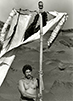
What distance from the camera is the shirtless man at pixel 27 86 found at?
261cm

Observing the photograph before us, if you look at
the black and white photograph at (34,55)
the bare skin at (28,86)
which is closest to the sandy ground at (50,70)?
the black and white photograph at (34,55)

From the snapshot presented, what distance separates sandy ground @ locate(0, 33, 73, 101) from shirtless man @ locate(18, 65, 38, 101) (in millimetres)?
2548

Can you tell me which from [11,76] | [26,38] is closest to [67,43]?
[26,38]

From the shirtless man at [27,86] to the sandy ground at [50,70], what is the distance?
8.36ft

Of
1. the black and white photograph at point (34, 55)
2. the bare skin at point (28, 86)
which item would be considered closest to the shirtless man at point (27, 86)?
the bare skin at point (28, 86)

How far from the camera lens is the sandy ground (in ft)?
17.4

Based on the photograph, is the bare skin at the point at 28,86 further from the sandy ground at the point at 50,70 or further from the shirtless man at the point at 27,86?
the sandy ground at the point at 50,70

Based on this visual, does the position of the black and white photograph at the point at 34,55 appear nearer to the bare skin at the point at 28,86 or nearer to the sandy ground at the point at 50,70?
the sandy ground at the point at 50,70

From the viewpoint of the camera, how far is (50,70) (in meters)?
5.79

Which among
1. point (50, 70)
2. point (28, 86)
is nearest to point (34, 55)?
point (50, 70)

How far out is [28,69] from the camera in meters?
2.62

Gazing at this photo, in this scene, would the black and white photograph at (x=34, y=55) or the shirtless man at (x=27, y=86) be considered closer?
the shirtless man at (x=27, y=86)

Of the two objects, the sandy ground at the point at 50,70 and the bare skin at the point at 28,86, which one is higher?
the bare skin at the point at 28,86

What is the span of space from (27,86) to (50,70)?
10.3 ft
